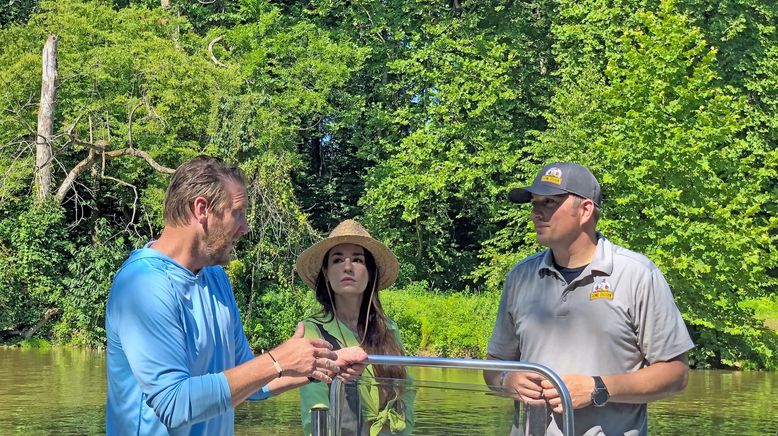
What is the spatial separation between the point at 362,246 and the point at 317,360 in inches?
75.4

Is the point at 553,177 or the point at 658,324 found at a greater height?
the point at 553,177

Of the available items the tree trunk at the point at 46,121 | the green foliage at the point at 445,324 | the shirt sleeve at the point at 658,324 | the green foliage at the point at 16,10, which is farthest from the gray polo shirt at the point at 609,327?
the green foliage at the point at 16,10

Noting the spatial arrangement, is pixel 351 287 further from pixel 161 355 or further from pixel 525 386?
pixel 161 355

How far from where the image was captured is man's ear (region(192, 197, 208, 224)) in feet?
11.4

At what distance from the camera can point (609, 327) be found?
13.9 ft

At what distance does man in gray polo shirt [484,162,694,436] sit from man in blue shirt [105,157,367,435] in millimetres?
925

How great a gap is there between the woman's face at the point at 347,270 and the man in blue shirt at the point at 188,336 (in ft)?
4.82

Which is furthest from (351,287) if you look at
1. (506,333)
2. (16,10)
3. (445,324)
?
(16,10)

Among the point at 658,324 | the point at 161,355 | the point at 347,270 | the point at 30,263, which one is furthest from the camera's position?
the point at 30,263

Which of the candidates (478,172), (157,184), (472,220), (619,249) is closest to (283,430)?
(619,249)

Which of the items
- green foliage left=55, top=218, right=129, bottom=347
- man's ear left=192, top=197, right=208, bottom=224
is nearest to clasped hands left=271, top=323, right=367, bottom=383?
man's ear left=192, top=197, right=208, bottom=224

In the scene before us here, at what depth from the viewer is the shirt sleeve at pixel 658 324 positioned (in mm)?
4184

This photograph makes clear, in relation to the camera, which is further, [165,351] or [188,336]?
[188,336]

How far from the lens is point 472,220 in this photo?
4041cm
